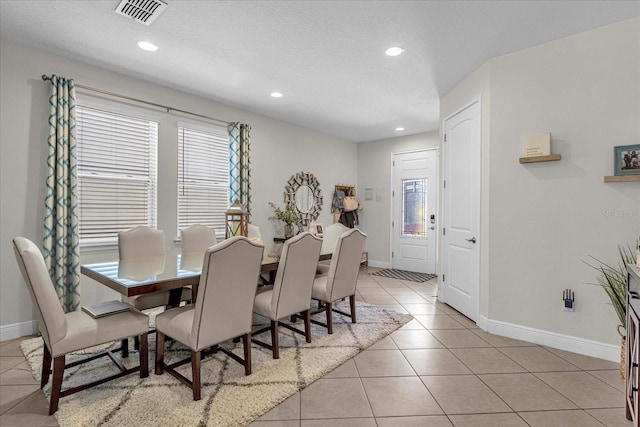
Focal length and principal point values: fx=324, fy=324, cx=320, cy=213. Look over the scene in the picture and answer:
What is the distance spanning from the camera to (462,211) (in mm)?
3711

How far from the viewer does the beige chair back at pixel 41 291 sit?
1.77m

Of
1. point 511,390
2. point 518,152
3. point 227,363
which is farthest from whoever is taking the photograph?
point 518,152

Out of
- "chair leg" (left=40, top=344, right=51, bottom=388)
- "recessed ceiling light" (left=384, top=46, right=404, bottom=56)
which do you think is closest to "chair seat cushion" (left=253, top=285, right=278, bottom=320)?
"chair leg" (left=40, top=344, right=51, bottom=388)

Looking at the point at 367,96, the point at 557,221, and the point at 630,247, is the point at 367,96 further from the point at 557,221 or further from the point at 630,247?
the point at 630,247

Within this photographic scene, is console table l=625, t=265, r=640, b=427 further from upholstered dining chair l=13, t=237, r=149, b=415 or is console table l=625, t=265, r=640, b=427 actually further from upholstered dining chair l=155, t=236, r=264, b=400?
upholstered dining chair l=13, t=237, r=149, b=415

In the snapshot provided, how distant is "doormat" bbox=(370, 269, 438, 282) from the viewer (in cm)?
560

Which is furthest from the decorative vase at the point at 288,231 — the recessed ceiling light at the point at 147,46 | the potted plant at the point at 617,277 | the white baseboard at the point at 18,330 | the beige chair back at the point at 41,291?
the potted plant at the point at 617,277

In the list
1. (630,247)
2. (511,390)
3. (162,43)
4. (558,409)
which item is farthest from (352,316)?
(162,43)

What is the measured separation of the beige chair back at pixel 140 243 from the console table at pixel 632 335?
3.53 metres

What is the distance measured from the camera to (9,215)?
2.91 m

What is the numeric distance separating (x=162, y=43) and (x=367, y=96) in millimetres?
2412

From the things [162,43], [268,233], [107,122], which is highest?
[162,43]

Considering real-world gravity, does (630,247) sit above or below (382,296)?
above

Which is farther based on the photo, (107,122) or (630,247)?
(107,122)
